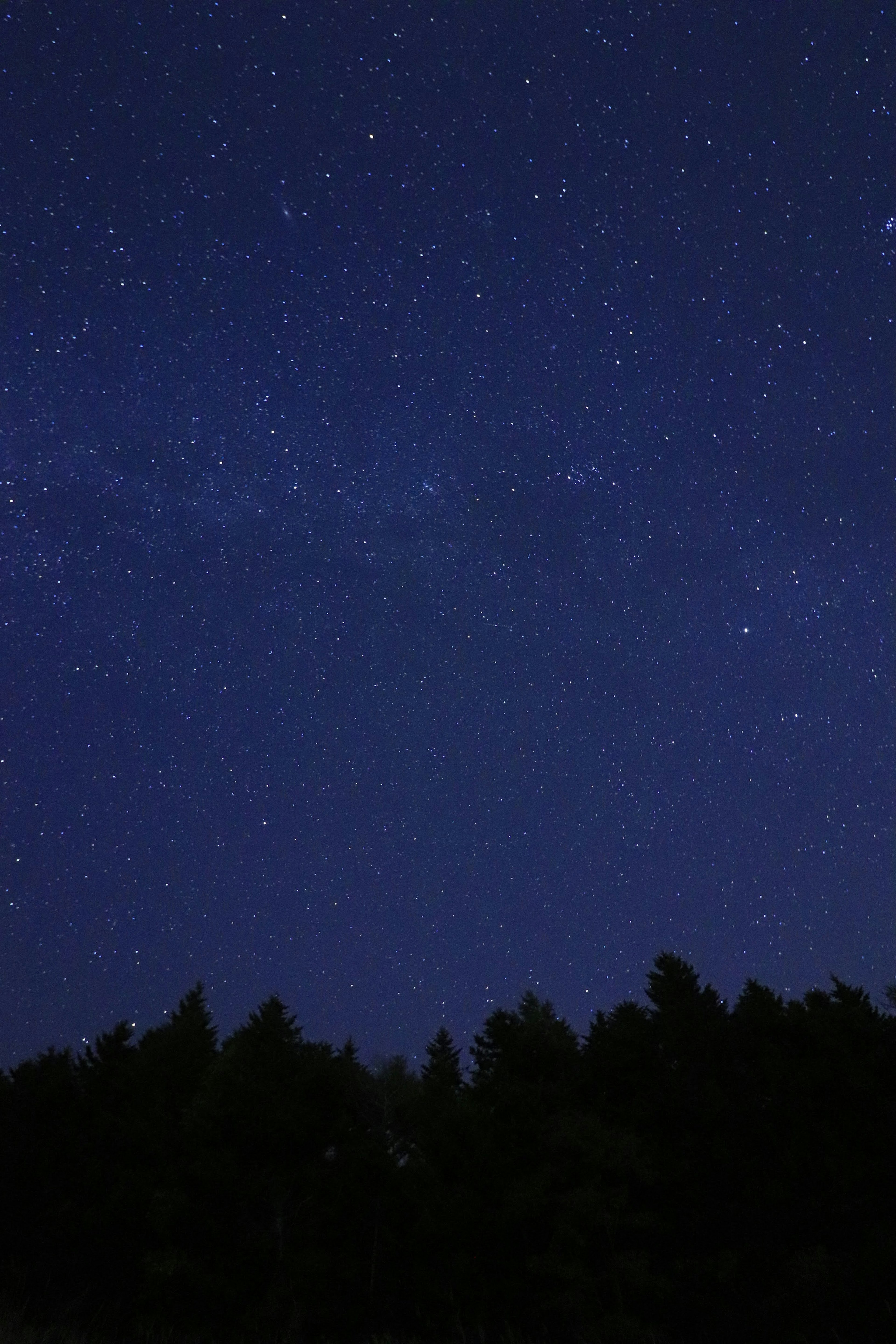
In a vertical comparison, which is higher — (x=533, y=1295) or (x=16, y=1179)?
(x=16, y=1179)

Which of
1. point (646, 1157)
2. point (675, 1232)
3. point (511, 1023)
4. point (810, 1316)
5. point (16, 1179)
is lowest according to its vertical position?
point (810, 1316)

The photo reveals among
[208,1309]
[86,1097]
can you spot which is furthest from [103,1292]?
[86,1097]

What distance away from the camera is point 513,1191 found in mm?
22656

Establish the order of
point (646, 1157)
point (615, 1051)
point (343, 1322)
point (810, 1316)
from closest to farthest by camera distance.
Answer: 1. point (810, 1316)
2. point (646, 1157)
3. point (343, 1322)
4. point (615, 1051)

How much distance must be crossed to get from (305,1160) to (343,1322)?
189 inches

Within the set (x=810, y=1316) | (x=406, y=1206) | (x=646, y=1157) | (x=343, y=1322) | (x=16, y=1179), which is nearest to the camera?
(x=810, y=1316)

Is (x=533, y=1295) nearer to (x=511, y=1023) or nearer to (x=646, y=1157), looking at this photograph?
(x=646, y=1157)

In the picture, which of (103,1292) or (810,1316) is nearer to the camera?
(810,1316)

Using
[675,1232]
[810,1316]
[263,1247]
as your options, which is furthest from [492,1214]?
[810,1316]

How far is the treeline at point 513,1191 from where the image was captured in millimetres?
20875

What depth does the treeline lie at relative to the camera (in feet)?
68.5

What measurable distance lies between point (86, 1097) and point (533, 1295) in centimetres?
2003

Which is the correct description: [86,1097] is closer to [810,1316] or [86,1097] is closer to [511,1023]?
[511,1023]

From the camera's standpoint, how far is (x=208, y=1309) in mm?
22891
